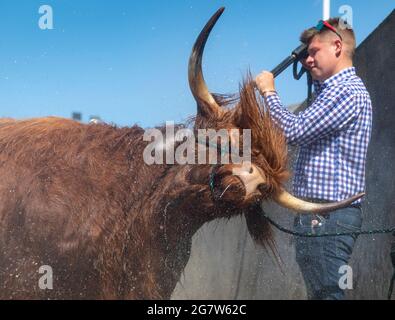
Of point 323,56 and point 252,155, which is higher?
point 323,56

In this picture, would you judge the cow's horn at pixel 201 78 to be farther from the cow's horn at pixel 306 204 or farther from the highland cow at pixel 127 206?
the cow's horn at pixel 306 204

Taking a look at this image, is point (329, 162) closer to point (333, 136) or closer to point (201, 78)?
point (333, 136)

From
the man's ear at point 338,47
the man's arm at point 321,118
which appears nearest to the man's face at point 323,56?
the man's ear at point 338,47

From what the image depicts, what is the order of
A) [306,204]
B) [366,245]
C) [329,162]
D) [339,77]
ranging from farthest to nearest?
1. [366,245]
2. [339,77]
3. [329,162]
4. [306,204]

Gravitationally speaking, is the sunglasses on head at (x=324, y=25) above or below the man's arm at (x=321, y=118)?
above

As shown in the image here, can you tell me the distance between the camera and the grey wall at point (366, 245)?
458 centimetres

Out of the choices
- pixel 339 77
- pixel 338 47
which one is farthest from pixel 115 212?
pixel 338 47

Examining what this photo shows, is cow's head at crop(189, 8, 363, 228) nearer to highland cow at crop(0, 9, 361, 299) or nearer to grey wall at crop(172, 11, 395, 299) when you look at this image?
highland cow at crop(0, 9, 361, 299)

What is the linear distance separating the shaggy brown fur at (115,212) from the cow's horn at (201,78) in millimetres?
70

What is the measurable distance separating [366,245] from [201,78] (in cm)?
227

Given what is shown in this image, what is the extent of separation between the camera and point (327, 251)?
3.33 metres

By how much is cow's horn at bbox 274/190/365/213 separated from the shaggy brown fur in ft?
0.22

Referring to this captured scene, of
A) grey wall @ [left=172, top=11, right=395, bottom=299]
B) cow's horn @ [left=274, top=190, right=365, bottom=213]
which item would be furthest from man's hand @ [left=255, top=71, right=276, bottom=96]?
grey wall @ [left=172, top=11, right=395, bottom=299]
